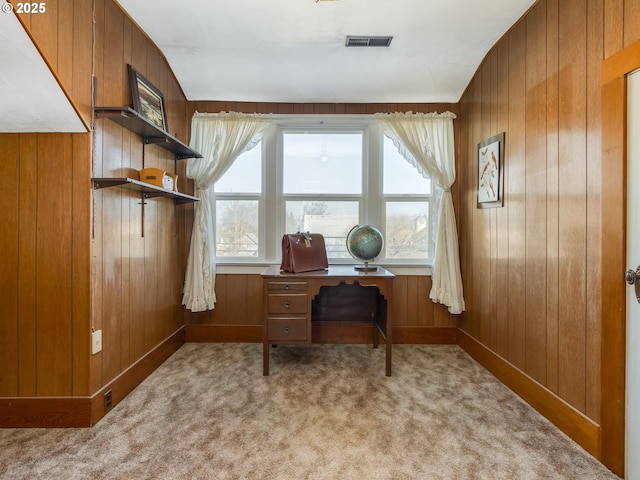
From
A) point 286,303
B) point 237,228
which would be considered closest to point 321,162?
point 237,228

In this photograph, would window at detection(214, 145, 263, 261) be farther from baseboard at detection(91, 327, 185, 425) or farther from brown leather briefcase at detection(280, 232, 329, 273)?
baseboard at detection(91, 327, 185, 425)

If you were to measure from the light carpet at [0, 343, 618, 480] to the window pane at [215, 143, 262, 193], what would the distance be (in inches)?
65.5

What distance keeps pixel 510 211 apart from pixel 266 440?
7.01ft

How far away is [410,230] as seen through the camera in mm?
3123

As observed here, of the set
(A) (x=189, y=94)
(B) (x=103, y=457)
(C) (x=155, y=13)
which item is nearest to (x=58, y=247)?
(B) (x=103, y=457)

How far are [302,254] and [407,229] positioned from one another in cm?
119

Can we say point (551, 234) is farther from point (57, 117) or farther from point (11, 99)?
point (11, 99)

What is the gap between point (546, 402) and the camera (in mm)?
1825

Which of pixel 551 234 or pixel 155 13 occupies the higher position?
pixel 155 13

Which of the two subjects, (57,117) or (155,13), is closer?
(57,117)

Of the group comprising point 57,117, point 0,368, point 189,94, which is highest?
point 189,94

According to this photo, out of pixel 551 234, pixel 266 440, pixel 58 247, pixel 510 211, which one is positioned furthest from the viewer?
pixel 510 211

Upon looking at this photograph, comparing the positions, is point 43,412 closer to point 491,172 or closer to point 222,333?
point 222,333

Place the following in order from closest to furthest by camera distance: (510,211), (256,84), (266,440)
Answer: (266,440)
(510,211)
(256,84)
